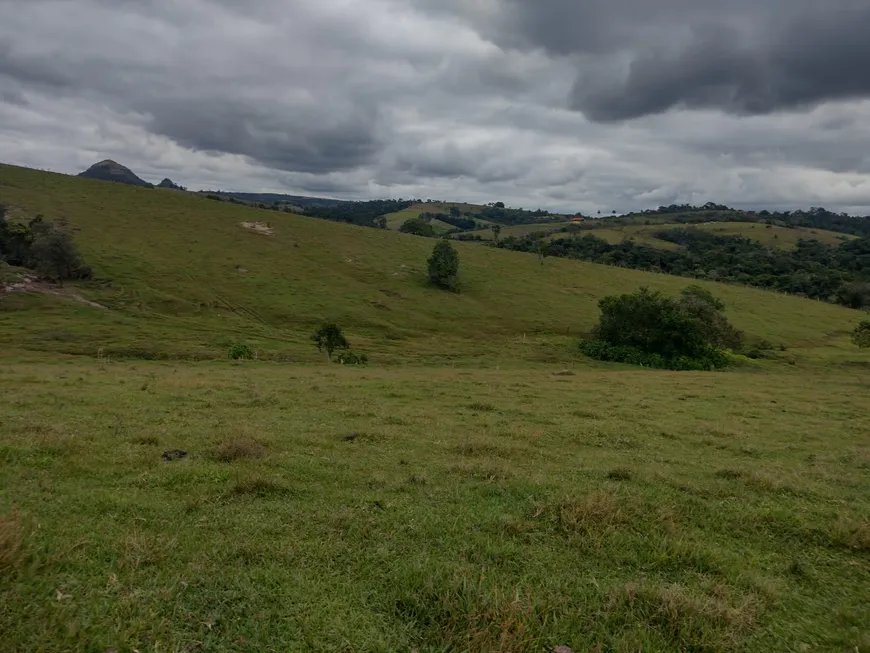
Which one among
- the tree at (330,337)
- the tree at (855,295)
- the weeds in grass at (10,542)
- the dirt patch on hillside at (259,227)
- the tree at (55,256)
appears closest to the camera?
the weeds in grass at (10,542)

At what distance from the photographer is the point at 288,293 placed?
245 ft

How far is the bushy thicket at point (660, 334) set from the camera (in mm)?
55188

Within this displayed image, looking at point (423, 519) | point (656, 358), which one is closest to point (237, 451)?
point (423, 519)

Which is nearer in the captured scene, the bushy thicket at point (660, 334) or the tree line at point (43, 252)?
the bushy thicket at point (660, 334)

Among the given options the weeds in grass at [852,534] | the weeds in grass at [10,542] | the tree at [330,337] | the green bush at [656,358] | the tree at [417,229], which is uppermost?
the tree at [417,229]

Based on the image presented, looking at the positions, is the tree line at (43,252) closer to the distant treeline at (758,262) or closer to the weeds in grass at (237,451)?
the weeds in grass at (237,451)

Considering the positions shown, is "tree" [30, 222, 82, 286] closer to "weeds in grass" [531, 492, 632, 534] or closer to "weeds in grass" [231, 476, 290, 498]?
"weeds in grass" [231, 476, 290, 498]

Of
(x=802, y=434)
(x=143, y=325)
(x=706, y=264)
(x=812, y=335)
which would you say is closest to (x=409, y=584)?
(x=802, y=434)

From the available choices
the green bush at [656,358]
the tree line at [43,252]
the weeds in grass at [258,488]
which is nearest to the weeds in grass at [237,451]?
the weeds in grass at [258,488]

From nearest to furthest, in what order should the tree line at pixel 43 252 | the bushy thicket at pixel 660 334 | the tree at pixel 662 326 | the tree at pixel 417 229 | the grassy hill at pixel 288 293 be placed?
the grassy hill at pixel 288 293 → the bushy thicket at pixel 660 334 → the tree at pixel 662 326 → the tree line at pixel 43 252 → the tree at pixel 417 229

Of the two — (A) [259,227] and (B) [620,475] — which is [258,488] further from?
(A) [259,227]

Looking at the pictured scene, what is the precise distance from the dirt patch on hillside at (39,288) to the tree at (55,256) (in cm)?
198

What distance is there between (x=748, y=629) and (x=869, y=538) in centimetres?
367

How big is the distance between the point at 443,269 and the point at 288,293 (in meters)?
25.8
